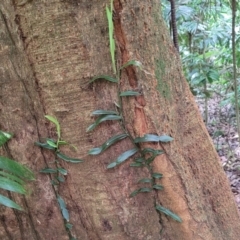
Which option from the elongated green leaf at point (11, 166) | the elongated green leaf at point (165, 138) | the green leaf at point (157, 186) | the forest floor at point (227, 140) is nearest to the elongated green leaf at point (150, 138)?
the elongated green leaf at point (165, 138)

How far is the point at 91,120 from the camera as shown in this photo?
775 millimetres

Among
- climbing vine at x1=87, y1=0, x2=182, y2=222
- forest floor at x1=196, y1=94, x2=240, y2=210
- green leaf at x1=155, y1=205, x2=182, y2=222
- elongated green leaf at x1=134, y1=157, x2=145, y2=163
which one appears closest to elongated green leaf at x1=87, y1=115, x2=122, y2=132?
climbing vine at x1=87, y1=0, x2=182, y2=222

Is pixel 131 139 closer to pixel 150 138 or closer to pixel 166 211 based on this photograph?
pixel 150 138

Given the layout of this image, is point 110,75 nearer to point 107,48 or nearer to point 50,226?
point 107,48

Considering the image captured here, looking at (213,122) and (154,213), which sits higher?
(213,122)

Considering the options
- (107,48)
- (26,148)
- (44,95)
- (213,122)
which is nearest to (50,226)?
(26,148)

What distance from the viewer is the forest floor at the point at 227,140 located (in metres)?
2.57

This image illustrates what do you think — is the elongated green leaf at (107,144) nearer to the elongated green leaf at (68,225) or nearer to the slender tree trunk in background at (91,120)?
the slender tree trunk in background at (91,120)

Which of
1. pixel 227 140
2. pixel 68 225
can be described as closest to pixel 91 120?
pixel 68 225

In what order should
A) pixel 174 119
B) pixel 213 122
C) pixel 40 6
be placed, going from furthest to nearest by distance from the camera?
pixel 213 122 < pixel 174 119 < pixel 40 6

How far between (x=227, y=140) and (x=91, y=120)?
96.4 inches

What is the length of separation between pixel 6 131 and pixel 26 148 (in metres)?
0.05

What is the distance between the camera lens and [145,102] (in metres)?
0.78

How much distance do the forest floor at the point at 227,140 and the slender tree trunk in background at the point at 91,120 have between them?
146 cm
